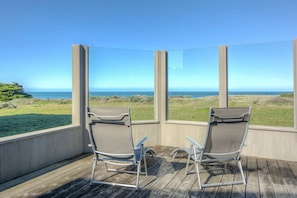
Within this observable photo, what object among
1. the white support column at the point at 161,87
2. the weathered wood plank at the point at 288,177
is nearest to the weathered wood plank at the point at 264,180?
the weathered wood plank at the point at 288,177

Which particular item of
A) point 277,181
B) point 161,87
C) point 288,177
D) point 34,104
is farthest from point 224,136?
point 34,104

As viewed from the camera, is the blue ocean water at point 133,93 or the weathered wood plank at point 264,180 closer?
the weathered wood plank at point 264,180

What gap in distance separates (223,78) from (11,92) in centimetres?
443

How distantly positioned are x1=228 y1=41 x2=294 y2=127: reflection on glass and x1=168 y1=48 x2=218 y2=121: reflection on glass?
40 centimetres

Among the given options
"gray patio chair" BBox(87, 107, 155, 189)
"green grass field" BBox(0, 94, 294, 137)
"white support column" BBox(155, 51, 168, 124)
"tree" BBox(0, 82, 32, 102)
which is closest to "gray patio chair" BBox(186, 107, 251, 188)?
"gray patio chair" BBox(87, 107, 155, 189)

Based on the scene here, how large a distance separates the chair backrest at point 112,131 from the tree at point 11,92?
2174 millimetres

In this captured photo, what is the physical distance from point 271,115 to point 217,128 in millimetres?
2142

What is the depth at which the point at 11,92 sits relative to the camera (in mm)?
3865

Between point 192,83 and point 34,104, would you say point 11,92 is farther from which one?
point 192,83

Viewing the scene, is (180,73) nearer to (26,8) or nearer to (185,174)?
(185,174)

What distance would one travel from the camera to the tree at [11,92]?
12.2 ft

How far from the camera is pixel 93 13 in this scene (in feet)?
28.7

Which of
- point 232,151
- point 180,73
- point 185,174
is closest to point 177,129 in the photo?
point 180,73

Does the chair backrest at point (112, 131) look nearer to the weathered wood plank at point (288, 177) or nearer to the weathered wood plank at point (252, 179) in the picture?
the weathered wood plank at point (252, 179)
